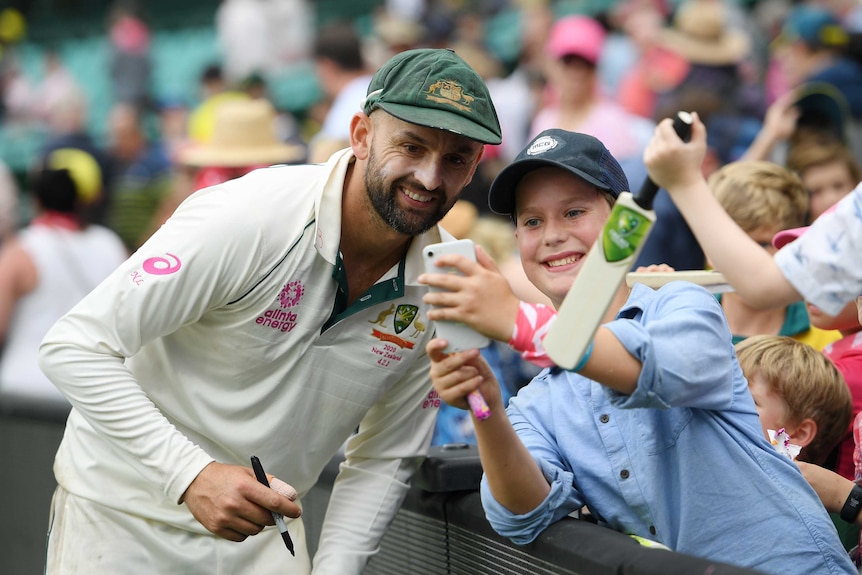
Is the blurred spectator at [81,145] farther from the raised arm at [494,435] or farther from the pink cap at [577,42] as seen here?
the raised arm at [494,435]

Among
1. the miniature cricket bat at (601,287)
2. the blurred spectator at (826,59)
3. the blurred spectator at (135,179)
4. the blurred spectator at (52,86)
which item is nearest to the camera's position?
the miniature cricket bat at (601,287)

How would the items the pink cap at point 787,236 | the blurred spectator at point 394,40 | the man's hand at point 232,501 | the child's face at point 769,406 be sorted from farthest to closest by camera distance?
the blurred spectator at point 394,40
the child's face at point 769,406
the pink cap at point 787,236
the man's hand at point 232,501

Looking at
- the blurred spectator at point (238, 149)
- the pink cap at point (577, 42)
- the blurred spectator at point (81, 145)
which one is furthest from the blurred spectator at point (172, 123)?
the pink cap at point (577, 42)

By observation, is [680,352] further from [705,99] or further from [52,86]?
[52,86]

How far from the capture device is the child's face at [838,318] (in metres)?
3.52

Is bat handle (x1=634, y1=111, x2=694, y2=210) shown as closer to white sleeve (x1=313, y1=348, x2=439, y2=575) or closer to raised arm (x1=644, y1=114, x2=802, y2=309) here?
raised arm (x1=644, y1=114, x2=802, y2=309)

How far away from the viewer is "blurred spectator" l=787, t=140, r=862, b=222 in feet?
16.3

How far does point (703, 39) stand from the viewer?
26.5 feet

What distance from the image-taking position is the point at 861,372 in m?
3.53

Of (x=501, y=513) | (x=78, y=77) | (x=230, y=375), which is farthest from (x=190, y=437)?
(x=78, y=77)

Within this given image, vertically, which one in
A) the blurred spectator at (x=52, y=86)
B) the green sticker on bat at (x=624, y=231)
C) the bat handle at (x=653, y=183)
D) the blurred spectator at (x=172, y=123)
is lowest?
the blurred spectator at (x=52, y=86)

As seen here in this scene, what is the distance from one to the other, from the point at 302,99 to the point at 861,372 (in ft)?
33.8

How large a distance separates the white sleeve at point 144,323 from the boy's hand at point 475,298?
972 mm

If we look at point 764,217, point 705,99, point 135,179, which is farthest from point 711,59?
point 135,179
